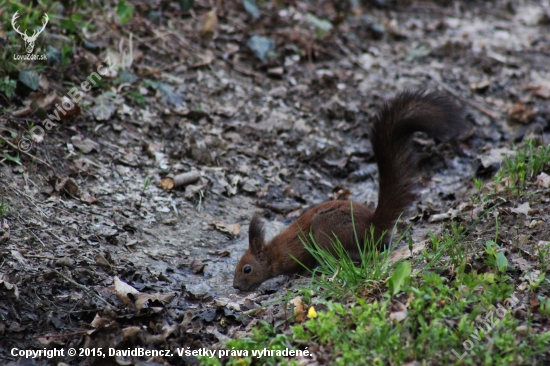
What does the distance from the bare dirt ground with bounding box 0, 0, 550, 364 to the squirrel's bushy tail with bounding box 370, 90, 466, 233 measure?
1.24 ft

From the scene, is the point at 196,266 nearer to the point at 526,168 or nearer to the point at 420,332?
the point at 420,332

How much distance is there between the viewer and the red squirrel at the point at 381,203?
13.0ft

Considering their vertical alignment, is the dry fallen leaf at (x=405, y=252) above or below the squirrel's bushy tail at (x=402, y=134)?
below

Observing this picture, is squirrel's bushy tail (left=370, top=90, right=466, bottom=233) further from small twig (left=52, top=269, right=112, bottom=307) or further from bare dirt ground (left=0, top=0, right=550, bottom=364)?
small twig (left=52, top=269, right=112, bottom=307)

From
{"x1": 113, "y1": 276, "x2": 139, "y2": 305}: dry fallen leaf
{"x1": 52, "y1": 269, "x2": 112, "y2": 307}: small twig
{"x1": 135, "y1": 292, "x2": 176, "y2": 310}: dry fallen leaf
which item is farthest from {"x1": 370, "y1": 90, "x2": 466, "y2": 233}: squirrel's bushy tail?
{"x1": 52, "y1": 269, "x2": 112, "y2": 307}: small twig

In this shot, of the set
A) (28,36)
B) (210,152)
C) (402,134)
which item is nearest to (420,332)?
(402,134)

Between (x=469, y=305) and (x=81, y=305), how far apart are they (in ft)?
7.79

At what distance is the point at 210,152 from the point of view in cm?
568

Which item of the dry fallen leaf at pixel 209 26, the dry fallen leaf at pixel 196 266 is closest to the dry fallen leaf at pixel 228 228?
the dry fallen leaf at pixel 196 266

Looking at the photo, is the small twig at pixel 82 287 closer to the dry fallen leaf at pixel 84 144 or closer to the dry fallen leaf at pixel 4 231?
the dry fallen leaf at pixel 4 231

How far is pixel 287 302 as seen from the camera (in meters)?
3.45

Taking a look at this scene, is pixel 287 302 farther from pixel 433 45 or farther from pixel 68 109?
pixel 433 45

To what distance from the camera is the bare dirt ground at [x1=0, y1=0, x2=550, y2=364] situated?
3582mm

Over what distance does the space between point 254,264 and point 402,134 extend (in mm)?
1611
